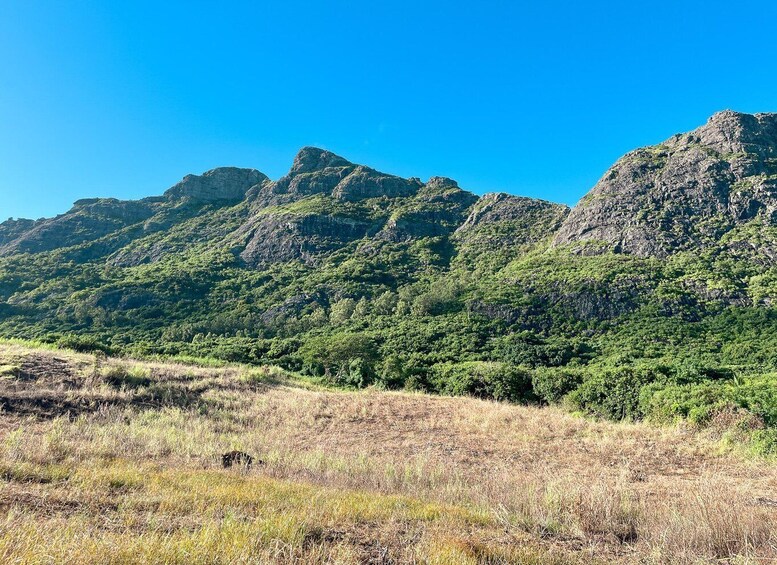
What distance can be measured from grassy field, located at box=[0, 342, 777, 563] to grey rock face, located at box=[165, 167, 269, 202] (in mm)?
162169

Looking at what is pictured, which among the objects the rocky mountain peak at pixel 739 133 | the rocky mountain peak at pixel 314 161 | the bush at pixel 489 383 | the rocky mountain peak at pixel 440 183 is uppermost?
the rocky mountain peak at pixel 314 161

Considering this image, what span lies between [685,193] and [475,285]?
44487 mm

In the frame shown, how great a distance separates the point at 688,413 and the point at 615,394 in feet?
10.4

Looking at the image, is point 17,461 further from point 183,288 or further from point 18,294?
point 18,294

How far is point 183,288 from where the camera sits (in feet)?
271

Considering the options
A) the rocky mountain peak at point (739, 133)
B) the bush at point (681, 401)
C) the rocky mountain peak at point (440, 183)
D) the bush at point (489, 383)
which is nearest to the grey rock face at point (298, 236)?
the rocky mountain peak at point (440, 183)

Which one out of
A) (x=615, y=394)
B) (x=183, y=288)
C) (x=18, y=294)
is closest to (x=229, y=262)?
(x=183, y=288)

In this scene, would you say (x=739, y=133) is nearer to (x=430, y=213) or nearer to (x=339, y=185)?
(x=430, y=213)

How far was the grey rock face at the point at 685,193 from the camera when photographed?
66.6 meters

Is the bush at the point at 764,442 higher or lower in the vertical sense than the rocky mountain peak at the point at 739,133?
lower

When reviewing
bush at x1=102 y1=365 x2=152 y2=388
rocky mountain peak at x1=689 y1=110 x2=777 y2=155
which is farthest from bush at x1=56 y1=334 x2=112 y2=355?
rocky mountain peak at x1=689 y1=110 x2=777 y2=155

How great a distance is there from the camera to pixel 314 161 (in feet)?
537

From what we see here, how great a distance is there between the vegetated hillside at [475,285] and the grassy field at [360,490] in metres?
3.95

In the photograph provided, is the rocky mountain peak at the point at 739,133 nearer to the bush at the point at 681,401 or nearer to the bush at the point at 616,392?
the bush at the point at 616,392
